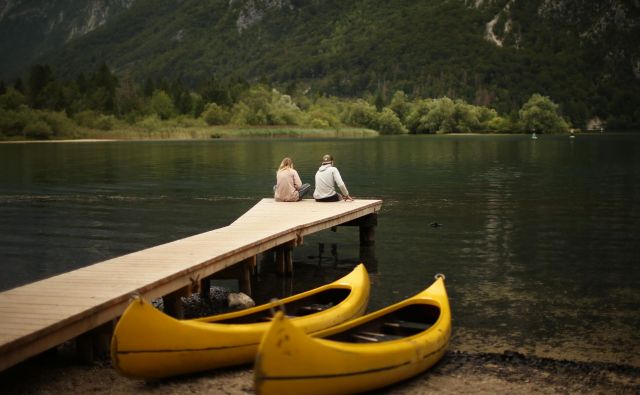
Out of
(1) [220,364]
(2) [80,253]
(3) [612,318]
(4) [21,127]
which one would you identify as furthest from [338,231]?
(4) [21,127]

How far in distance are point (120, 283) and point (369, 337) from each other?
3.90 meters

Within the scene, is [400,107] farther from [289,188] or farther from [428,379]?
[428,379]

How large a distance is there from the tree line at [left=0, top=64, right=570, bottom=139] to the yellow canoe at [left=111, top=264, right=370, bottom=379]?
12291 centimetres

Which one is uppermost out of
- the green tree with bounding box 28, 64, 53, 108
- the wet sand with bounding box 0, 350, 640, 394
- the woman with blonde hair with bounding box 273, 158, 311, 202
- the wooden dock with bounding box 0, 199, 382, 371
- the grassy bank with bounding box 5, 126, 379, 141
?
the green tree with bounding box 28, 64, 53, 108

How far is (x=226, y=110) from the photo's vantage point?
540ft

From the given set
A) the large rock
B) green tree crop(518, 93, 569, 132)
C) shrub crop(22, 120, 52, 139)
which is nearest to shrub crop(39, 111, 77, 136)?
shrub crop(22, 120, 52, 139)

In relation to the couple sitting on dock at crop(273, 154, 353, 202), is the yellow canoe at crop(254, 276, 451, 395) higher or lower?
lower

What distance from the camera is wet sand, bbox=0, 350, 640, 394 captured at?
9242 millimetres

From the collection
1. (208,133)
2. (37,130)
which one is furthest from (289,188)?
(208,133)

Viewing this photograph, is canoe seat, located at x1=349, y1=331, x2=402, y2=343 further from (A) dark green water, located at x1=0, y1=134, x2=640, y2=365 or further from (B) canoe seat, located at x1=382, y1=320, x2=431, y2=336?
(A) dark green water, located at x1=0, y1=134, x2=640, y2=365

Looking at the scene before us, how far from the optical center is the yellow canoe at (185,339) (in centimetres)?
852

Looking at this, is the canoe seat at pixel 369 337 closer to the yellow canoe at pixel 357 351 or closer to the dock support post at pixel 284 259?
the yellow canoe at pixel 357 351

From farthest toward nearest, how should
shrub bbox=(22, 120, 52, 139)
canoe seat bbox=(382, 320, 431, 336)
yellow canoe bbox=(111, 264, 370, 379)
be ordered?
shrub bbox=(22, 120, 52, 139), canoe seat bbox=(382, 320, 431, 336), yellow canoe bbox=(111, 264, 370, 379)

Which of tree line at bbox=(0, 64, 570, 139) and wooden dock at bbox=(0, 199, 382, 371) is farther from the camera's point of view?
tree line at bbox=(0, 64, 570, 139)
